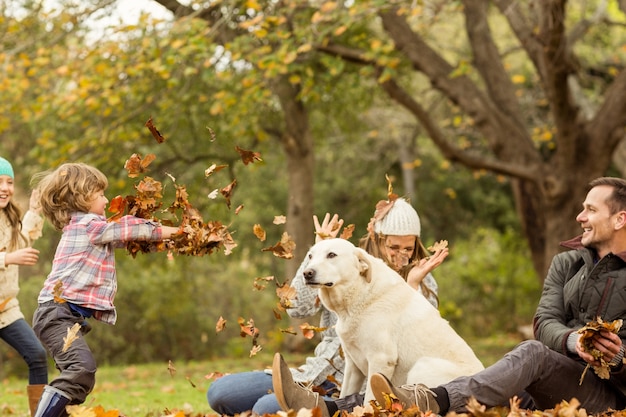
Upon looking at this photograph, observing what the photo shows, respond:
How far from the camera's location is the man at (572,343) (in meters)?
4.62

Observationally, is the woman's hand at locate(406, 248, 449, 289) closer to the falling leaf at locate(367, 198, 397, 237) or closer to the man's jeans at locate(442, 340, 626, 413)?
the falling leaf at locate(367, 198, 397, 237)

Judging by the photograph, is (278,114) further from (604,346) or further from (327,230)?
(604,346)

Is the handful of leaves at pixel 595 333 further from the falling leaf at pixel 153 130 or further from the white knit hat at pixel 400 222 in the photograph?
the falling leaf at pixel 153 130

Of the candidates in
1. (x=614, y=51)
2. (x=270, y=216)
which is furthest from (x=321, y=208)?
(x=614, y=51)

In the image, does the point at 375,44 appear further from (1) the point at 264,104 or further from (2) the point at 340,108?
(2) the point at 340,108

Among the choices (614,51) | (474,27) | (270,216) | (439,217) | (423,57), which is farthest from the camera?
(439,217)

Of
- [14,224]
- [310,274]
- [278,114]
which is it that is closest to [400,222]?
[310,274]

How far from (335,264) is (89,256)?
1454 millimetres

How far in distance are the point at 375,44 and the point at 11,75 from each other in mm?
5802

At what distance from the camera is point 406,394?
14.7 feet

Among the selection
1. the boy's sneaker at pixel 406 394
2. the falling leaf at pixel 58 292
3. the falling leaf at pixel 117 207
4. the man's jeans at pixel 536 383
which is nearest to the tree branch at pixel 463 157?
the man's jeans at pixel 536 383

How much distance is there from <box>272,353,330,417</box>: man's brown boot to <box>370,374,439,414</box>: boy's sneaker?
44 cm

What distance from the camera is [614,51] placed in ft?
66.6

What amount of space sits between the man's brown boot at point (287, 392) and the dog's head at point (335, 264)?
1.58ft
